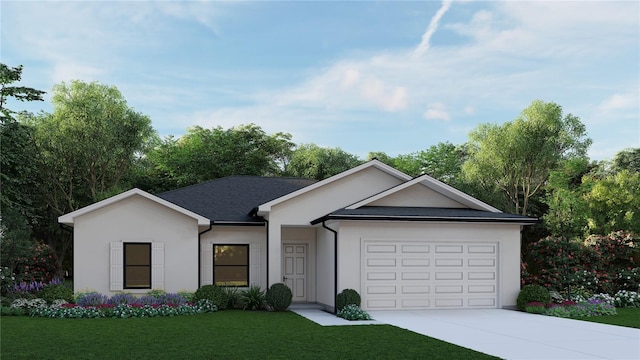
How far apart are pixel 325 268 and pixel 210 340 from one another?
839 cm

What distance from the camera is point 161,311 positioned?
19.5 m

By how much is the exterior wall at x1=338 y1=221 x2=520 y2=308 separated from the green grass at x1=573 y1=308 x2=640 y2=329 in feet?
9.87

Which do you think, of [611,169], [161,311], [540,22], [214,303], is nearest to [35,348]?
[161,311]

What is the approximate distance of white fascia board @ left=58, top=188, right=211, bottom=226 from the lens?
69.1 feet

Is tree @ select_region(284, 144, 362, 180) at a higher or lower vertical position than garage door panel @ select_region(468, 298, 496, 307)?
higher

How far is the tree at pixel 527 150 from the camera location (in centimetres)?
4922

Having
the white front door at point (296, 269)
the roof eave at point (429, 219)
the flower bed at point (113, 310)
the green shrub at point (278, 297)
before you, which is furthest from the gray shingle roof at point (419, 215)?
the flower bed at point (113, 310)

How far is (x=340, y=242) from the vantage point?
20188 millimetres

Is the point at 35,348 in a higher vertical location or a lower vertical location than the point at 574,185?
lower

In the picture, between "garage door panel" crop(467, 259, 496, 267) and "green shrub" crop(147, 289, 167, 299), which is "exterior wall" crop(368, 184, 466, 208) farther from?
"green shrub" crop(147, 289, 167, 299)

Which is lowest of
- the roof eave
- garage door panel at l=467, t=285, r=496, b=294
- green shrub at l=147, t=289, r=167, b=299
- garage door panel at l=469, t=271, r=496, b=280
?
green shrub at l=147, t=289, r=167, b=299

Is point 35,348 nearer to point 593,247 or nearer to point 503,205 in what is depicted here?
point 593,247

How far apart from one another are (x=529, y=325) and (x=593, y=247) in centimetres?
945

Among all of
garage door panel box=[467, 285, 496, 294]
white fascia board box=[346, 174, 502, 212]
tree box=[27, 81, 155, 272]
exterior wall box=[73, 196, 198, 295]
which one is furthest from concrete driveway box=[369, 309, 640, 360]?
tree box=[27, 81, 155, 272]
